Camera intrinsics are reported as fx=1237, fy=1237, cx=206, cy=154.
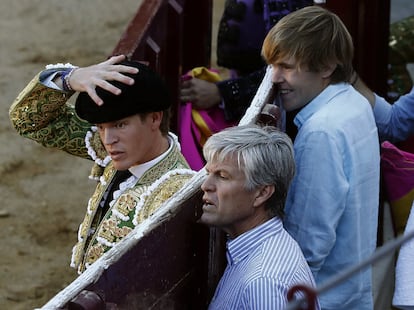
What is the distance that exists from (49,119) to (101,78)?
40cm

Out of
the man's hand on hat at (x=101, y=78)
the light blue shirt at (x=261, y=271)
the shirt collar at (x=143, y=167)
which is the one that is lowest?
the light blue shirt at (x=261, y=271)

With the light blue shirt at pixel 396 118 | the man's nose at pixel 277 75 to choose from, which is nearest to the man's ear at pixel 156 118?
the man's nose at pixel 277 75

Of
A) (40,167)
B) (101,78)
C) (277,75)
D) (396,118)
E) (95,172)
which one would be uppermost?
(101,78)

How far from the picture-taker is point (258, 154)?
131 inches

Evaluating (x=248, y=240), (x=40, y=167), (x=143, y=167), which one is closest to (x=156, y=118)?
(x=143, y=167)

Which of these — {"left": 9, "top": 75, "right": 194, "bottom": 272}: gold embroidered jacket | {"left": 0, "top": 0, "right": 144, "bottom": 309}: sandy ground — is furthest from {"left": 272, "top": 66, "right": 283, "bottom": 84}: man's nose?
{"left": 0, "top": 0, "right": 144, "bottom": 309}: sandy ground

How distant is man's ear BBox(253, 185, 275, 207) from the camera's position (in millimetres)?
3363

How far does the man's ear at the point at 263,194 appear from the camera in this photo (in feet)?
11.0

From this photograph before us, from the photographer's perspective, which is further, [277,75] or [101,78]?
[277,75]

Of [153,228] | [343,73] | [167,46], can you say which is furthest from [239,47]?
[153,228]

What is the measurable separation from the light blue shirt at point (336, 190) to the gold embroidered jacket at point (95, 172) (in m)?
0.36

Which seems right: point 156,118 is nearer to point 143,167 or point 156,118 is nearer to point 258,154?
point 143,167

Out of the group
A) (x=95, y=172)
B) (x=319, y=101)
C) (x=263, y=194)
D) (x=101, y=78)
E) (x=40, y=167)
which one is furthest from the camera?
(x=40, y=167)

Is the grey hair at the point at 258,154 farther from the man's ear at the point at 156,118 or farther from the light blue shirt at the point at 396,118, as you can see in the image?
the light blue shirt at the point at 396,118
